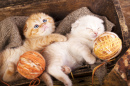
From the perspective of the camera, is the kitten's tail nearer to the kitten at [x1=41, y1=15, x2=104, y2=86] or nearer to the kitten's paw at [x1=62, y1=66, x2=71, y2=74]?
the kitten at [x1=41, y1=15, x2=104, y2=86]

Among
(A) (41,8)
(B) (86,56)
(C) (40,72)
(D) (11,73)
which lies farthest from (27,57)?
(A) (41,8)

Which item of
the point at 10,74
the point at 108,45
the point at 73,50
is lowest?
the point at 10,74

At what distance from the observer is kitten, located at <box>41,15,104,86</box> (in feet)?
2.62

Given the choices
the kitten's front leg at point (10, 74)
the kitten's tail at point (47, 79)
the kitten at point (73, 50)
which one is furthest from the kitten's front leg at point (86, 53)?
the kitten's front leg at point (10, 74)

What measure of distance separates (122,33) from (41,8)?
76 cm

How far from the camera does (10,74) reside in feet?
2.85

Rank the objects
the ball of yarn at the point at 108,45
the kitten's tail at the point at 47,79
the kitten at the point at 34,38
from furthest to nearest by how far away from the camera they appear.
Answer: the kitten at the point at 34,38 < the kitten's tail at the point at 47,79 < the ball of yarn at the point at 108,45

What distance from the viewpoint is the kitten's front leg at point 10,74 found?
34.0 inches

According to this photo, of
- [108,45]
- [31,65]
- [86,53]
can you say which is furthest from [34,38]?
[108,45]

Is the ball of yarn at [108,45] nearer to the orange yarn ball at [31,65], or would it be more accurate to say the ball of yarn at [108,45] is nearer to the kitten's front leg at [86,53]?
the kitten's front leg at [86,53]

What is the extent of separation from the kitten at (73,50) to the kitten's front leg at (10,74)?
0.23 m

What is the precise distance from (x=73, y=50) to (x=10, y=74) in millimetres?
489

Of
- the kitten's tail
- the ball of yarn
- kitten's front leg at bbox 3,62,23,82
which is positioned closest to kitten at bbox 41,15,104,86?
the kitten's tail

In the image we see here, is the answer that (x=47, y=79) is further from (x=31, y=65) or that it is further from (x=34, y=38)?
(x=34, y=38)
